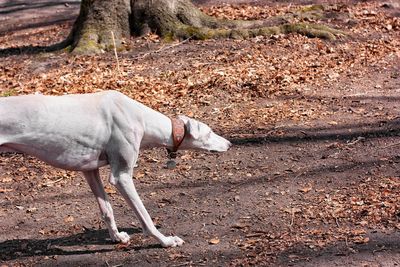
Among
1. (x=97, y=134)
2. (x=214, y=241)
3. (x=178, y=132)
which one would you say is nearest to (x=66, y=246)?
(x=97, y=134)

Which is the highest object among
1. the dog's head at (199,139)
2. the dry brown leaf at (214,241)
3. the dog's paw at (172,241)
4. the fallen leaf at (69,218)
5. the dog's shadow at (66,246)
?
the dog's head at (199,139)

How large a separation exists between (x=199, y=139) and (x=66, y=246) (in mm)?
1346

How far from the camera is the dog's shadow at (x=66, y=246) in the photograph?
18.4 feet

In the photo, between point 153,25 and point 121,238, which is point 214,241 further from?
point 153,25

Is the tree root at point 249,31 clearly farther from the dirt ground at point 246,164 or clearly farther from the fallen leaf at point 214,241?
the fallen leaf at point 214,241

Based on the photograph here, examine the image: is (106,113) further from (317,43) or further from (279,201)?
(317,43)

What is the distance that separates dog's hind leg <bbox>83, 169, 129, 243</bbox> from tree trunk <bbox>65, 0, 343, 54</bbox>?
18.2 ft

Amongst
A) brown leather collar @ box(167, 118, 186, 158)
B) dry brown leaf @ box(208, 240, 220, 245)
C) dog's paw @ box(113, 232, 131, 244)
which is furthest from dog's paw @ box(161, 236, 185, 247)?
brown leather collar @ box(167, 118, 186, 158)

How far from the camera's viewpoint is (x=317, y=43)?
1062 centimetres

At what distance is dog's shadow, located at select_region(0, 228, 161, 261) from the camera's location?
560 cm

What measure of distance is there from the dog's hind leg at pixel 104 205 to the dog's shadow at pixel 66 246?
0.25ft

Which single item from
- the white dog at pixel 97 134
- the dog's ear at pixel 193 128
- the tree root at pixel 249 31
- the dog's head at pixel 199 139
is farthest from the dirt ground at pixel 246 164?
the dog's ear at pixel 193 128

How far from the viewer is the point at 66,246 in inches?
225

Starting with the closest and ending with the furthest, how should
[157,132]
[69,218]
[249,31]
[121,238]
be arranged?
[157,132] → [121,238] → [69,218] → [249,31]
